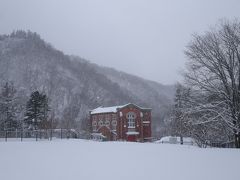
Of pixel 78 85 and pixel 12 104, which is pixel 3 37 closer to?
pixel 78 85

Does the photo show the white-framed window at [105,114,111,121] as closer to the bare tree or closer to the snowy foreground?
the bare tree

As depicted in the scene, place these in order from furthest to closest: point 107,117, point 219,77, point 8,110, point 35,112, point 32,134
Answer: point 107,117, point 8,110, point 35,112, point 32,134, point 219,77

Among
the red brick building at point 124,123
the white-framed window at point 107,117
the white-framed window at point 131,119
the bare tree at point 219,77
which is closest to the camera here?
the bare tree at point 219,77

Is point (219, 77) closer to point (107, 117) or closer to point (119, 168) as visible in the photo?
point (119, 168)

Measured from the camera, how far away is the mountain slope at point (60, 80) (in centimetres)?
13662

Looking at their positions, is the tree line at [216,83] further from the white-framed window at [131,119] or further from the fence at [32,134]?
the white-framed window at [131,119]

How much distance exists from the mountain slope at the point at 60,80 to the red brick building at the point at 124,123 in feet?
183

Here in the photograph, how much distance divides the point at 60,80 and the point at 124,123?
304 feet

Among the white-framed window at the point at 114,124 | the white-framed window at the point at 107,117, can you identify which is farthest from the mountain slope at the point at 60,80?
the white-framed window at the point at 114,124

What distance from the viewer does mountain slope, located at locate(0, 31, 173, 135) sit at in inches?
5379

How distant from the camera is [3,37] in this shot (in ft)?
632

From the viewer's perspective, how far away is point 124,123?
61.1 metres

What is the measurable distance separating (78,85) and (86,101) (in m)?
16.0

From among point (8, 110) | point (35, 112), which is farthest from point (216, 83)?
point (8, 110)
